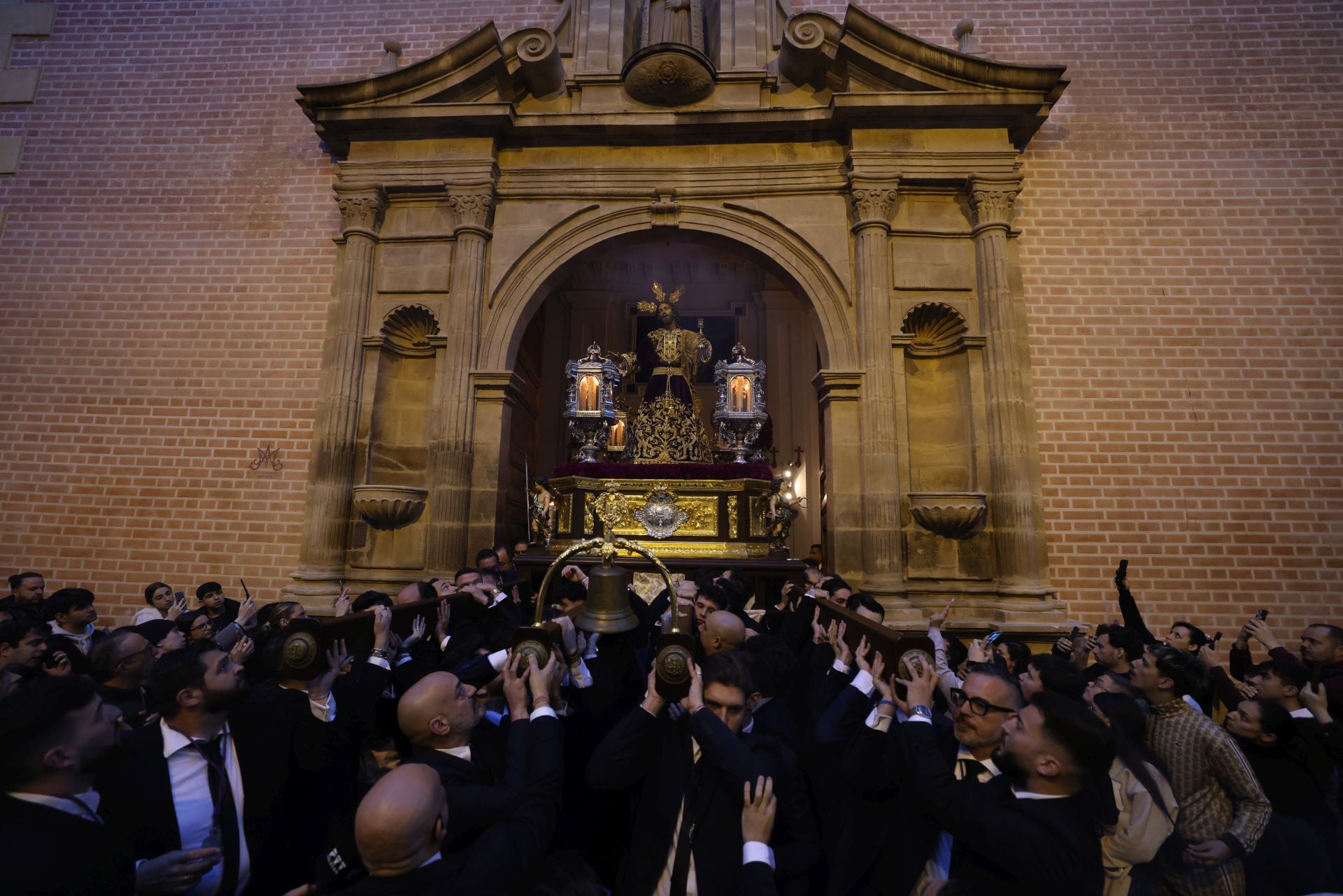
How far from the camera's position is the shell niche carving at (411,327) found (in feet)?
29.4

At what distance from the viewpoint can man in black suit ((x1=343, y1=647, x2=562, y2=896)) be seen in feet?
5.49

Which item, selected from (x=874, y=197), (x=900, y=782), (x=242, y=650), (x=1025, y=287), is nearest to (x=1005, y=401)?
(x=1025, y=287)

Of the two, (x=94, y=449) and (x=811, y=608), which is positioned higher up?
(x=94, y=449)

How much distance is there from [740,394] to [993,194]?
4109mm

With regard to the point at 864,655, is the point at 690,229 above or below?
above

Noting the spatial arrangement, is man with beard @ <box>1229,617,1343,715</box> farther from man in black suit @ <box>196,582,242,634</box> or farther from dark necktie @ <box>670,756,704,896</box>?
man in black suit @ <box>196,582,242,634</box>

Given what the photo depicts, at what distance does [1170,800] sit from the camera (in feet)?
8.72

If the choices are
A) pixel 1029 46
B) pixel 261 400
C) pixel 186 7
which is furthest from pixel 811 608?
pixel 186 7

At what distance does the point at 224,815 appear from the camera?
2.32m

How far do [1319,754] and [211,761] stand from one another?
15.6 feet

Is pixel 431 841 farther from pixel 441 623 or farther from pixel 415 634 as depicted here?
pixel 441 623

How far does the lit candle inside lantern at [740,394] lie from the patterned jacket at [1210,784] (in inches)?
259

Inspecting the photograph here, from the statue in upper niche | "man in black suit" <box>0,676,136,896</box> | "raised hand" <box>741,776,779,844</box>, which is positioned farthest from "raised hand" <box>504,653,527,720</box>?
the statue in upper niche

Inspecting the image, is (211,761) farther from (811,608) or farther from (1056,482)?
(1056,482)
